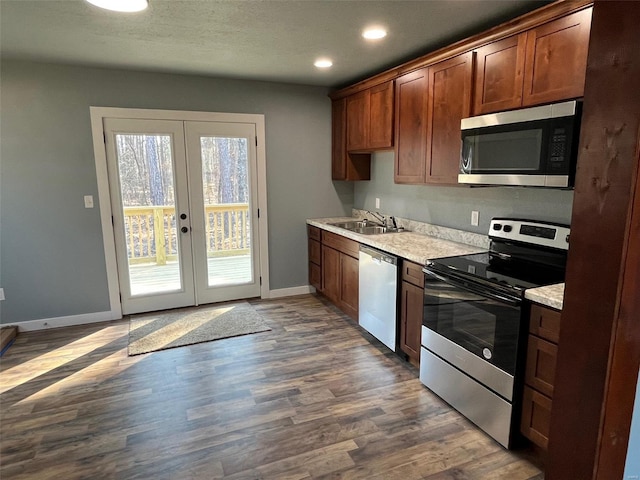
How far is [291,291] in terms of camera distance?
4.77m

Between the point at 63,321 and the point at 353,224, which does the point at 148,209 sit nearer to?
the point at 63,321

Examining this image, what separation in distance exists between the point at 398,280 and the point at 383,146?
4.47ft

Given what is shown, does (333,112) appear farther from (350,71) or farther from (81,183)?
(81,183)

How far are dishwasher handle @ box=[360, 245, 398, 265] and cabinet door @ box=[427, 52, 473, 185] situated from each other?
0.68m

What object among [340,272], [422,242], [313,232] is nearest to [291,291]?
[313,232]

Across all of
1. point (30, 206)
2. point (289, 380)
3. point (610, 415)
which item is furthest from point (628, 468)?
point (30, 206)

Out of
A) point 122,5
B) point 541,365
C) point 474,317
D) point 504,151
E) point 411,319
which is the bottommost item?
point 411,319

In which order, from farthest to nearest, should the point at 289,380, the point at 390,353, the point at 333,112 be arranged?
1. the point at 333,112
2. the point at 390,353
3. the point at 289,380

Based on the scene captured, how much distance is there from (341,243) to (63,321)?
2.85 metres

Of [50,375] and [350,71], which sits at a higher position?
[350,71]

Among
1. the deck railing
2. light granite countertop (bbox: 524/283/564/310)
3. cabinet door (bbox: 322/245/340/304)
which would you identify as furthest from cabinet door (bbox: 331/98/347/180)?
light granite countertop (bbox: 524/283/564/310)

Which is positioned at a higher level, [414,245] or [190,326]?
[414,245]

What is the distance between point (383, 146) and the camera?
11.9ft

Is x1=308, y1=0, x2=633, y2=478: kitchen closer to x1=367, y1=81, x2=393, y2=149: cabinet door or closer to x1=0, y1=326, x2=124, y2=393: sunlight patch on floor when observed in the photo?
x1=367, y1=81, x2=393, y2=149: cabinet door
